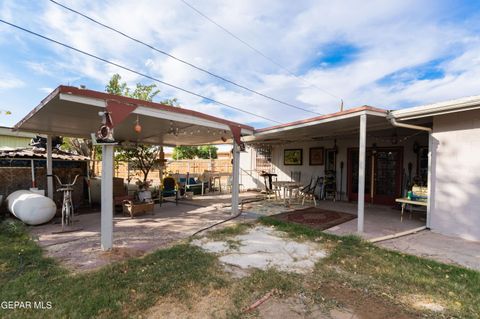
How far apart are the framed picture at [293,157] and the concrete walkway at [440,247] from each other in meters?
5.55

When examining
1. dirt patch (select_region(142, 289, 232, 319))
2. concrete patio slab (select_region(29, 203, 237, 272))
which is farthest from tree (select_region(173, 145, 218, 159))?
dirt patch (select_region(142, 289, 232, 319))

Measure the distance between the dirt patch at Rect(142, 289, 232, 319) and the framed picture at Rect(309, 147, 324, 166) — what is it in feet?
25.0

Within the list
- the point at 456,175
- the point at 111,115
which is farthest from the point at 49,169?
the point at 456,175

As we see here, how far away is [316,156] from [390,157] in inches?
98.5

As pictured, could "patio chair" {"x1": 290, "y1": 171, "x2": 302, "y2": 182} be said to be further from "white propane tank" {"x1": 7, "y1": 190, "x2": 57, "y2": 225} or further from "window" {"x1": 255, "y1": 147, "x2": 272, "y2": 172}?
"white propane tank" {"x1": 7, "y1": 190, "x2": 57, "y2": 225}

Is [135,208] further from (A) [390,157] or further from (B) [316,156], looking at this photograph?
(A) [390,157]

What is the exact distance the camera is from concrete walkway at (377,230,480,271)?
3.45m

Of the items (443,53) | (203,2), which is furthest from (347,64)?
(203,2)

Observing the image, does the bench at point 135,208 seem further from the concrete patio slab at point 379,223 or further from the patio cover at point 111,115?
the concrete patio slab at point 379,223

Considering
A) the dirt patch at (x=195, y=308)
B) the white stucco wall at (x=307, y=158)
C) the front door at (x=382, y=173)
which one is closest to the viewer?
the dirt patch at (x=195, y=308)

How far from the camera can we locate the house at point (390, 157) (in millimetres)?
4379

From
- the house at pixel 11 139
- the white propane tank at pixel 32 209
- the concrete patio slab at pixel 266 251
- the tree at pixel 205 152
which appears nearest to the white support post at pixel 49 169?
the white propane tank at pixel 32 209

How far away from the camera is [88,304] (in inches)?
90.0

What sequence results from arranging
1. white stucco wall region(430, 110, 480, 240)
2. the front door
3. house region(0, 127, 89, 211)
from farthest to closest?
the front door
house region(0, 127, 89, 211)
white stucco wall region(430, 110, 480, 240)
